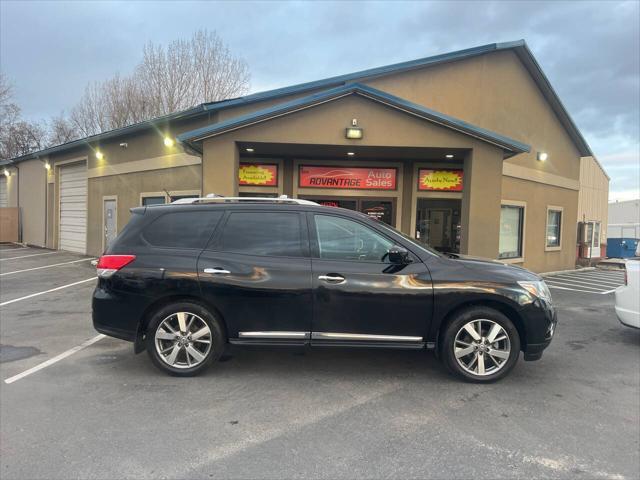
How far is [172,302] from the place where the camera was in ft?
14.8

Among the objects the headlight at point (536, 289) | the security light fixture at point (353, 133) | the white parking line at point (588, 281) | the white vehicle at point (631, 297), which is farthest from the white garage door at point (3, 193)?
the white vehicle at point (631, 297)

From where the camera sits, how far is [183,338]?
4.46 meters

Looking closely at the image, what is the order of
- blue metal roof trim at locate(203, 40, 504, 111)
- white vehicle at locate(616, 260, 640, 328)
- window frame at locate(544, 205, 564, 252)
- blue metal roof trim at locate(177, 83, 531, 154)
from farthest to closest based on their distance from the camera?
window frame at locate(544, 205, 564, 252) → blue metal roof trim at locate(203, 40, 504, 111) → blue metal roof trim at locate(177, 83, 531, 154) → white vehicle at locate(616, 260, 640, 328)

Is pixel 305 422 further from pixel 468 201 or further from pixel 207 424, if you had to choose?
pixel 468 201

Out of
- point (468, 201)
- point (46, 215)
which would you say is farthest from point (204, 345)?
point (46, 215)

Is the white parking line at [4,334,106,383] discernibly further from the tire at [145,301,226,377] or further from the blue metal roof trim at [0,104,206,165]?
the blue metal roof trim at [0,104,206,165]

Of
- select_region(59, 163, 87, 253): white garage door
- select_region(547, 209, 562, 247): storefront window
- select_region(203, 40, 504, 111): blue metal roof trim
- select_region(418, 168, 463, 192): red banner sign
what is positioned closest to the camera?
select_region(203, 40, 504, 111): blue metal roof trim

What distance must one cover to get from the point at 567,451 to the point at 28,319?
7520 mm

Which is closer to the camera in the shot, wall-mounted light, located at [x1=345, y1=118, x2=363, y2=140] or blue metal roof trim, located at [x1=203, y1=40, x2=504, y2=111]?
wall-mounted light, located at [x1=345, y1=118, x2=363, y2=140]

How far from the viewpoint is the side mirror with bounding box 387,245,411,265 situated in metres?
4.38

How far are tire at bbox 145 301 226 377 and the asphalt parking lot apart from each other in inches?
6.5

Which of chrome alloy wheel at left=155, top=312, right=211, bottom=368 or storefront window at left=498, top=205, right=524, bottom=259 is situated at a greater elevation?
storefront window at left=498, top=205, right=524, bottom=259

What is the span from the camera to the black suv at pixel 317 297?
14.3 ft

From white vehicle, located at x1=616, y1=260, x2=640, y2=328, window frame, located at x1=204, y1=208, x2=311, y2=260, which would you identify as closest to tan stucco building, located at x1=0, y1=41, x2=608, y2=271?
white vehicle, located at x1=616, y1=260, x2=640, y2=328
